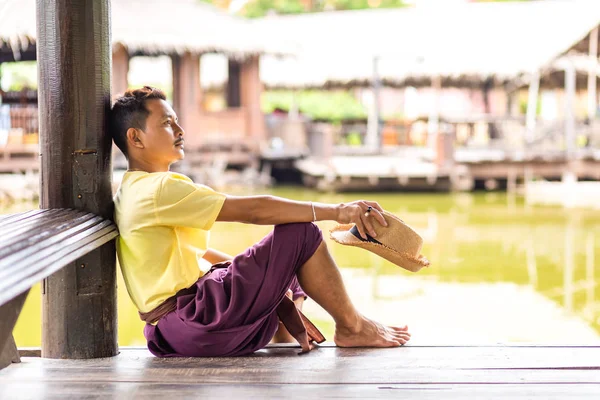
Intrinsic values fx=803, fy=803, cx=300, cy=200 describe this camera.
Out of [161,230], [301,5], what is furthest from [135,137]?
[301,5]

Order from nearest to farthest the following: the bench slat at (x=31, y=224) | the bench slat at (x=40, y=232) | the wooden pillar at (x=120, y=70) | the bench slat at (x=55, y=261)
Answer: the bench slat at (x=55, y=261)
the bench slat at (x=40, y=232)
the bench slat at (x=31, y=224)
the wooden pillar at (x=120, y=70)

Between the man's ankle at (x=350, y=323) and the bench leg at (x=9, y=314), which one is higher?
the bench leg at (x=9, y=314)

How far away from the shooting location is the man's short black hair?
8.18 ft

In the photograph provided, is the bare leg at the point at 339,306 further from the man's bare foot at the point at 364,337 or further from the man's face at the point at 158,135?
the man's face at the point at 158,135

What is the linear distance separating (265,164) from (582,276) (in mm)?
9176

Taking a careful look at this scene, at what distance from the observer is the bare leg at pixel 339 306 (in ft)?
7.98

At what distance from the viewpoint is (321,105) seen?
1831 centimetres

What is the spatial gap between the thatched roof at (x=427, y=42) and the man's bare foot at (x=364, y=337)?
46.9 ft

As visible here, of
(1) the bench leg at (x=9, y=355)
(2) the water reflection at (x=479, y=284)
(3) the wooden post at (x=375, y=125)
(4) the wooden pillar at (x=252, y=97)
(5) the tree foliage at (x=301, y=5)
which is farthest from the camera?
(5) the tree foliage at (x=301, y=5)

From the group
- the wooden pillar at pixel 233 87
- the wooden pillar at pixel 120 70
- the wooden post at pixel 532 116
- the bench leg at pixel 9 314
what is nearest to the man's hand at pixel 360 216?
the bench leg at pixel 9 314

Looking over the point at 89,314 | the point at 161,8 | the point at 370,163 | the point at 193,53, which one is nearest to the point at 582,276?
Result: the point at 89,314

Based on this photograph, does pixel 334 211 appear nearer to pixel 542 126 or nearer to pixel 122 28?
pixel 122 28

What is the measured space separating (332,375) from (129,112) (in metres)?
1.03

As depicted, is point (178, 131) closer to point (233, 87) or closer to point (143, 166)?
point (143, 166)
